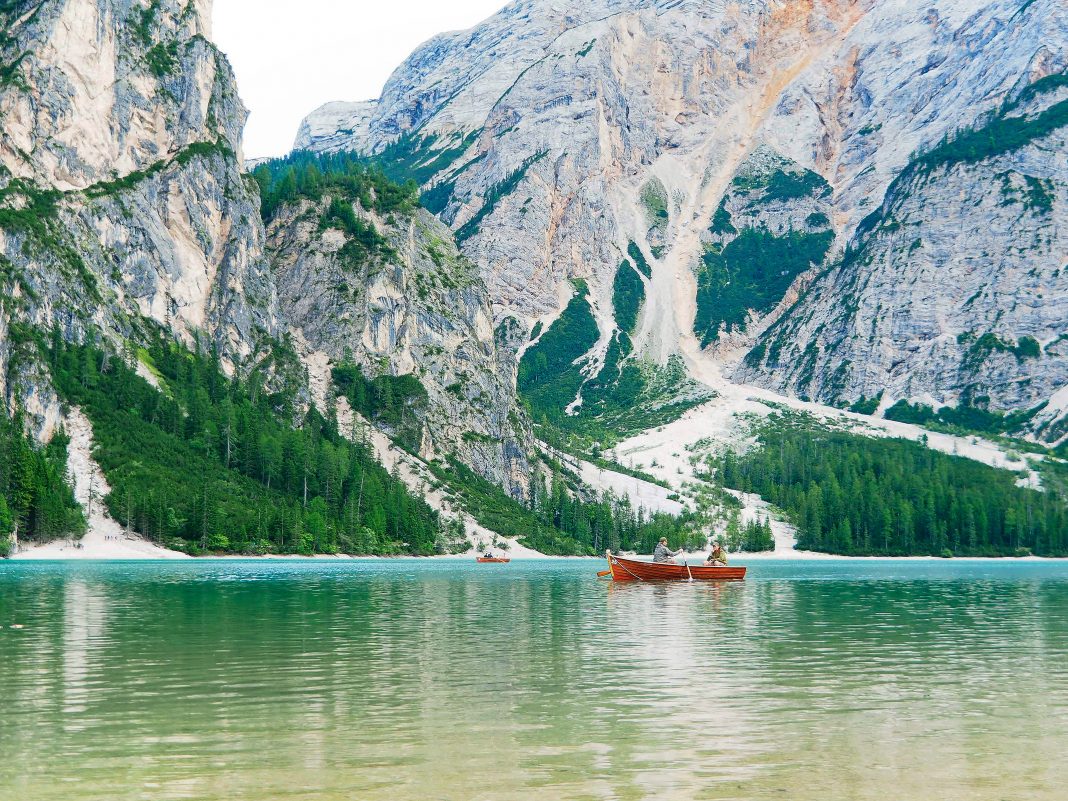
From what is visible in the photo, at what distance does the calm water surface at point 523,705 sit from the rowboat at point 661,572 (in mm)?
43225

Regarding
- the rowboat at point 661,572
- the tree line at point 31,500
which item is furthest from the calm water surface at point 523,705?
the tree line at point 31,500

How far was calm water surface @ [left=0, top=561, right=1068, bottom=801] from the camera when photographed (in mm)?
23719

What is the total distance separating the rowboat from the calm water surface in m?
43.2

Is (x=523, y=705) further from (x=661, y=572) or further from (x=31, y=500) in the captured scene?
(x=31, y=500)

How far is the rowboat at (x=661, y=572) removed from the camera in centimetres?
11338

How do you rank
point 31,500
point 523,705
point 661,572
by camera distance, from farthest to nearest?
point 31,500 → point 661,572 → point 523,705

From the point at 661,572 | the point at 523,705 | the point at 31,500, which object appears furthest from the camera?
the point at 31,500

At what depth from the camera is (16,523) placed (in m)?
154

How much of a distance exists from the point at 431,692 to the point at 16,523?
137757mm

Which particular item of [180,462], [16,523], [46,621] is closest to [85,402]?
[180,462]

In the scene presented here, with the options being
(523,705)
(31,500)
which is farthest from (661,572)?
(31,500)

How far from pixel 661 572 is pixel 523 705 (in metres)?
82.3

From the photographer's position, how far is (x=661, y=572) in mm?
114188

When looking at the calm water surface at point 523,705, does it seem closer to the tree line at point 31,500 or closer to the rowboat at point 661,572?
the rowboat at point 661,572
